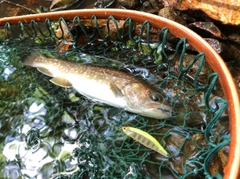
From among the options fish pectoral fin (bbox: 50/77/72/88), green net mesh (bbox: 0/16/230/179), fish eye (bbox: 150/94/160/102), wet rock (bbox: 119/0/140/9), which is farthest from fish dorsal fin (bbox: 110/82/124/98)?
wet rock (bbox: 119/0/140/9)

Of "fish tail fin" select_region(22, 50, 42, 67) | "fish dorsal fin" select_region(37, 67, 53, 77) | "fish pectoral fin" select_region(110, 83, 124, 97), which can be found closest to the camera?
"fish pectoral fin" select_region(110, 83, 124, 97)

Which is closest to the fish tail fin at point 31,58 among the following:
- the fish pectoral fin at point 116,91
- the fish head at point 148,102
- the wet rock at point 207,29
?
the fish pectoral fin at point 116,91

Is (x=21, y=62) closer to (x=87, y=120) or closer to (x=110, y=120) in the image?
(x=87, y=120)

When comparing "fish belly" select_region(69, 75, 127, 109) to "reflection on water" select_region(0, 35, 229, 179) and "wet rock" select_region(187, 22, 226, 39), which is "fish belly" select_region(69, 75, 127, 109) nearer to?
"reflection on water" select_region(0, 35, 229, 179)

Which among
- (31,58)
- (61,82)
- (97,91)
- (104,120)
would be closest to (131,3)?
(31,58)

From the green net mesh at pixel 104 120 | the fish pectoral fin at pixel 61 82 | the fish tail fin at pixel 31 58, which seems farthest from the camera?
the fish tail fin at pixel 31 58

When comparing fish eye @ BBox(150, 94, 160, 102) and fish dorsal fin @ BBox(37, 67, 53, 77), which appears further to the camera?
fish dorsal fin @ BBox(37, 67, 53, 77)

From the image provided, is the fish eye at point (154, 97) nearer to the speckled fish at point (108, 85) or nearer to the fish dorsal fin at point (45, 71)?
the speckled fish at point (108, 85)
